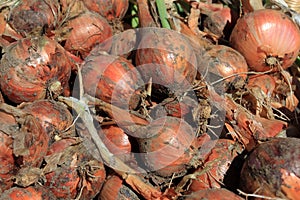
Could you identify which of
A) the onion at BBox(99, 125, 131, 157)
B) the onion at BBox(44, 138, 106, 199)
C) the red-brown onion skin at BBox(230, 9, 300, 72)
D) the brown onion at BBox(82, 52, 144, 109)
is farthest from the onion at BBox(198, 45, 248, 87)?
the onion at BBox(44, 138, 106, 199)

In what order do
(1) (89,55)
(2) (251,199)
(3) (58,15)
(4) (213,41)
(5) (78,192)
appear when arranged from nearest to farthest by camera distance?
(2) (251,199), (5) (78,192), (1) (89,55), (3) (58,15), (4) (213,41)

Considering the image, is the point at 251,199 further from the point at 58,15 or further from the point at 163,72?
the point at 58,15

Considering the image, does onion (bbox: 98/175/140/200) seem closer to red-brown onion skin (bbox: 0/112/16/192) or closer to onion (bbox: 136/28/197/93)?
red-brown onion skin (bbox: 0/112/16/192)

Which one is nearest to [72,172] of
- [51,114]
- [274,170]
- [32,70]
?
[51,114]

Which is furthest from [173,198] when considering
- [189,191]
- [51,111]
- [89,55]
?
[89,55]

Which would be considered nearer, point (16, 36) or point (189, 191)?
point (189, 191)

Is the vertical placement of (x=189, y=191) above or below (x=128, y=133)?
below

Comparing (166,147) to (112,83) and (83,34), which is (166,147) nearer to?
(112,83)
